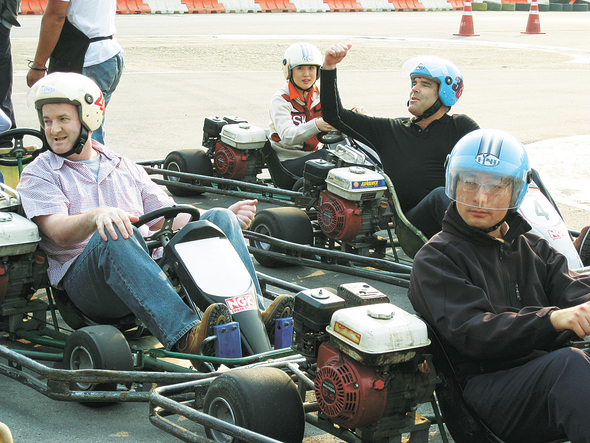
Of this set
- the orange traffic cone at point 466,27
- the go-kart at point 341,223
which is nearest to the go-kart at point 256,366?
the go-kart at point 341,223

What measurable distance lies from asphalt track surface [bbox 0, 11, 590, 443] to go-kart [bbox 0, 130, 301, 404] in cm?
17

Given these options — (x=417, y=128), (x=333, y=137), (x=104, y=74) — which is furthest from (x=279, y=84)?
(x=417, y=128)

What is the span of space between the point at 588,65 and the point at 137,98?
10259 millimetres

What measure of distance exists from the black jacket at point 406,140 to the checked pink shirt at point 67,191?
1.83 m

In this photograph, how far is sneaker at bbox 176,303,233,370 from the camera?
3.24m

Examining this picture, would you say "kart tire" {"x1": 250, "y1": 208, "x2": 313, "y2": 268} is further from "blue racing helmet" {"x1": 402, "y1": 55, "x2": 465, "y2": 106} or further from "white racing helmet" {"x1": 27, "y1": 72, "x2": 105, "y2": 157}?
"white racing helmet" {"x1": 27, "y1": 72, "x2": 105, "y2": 157}

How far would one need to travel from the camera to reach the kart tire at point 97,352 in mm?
3203

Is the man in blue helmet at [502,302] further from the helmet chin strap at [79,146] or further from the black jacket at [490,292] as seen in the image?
the helmet chin strap at [79,146]

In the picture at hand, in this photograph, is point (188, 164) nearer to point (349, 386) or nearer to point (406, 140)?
point (406, 140)

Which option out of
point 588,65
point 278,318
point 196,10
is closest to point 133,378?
point 278,318

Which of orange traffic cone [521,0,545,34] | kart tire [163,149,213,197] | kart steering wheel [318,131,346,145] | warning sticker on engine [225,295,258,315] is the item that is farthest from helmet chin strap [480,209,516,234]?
orange traffic cone [521,0,545,34]

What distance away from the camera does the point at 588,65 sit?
1723cm

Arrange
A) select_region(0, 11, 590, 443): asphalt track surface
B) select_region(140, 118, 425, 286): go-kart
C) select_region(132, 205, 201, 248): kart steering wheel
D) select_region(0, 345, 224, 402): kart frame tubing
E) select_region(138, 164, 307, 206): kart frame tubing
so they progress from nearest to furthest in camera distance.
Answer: select_region(0, 345, 224, 402): kart frame tubing, select_region(0, 11, 590, 443): asphalt track surface, select_region(132, 205, 201, 248): kart steering wheel, select_region(140, 118, 425, 286): go-kart, select_region(138, 164, 307, 206): kart frame tubing

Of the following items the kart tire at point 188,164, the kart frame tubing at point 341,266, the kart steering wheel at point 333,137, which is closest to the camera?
the kart frame tubing at point 341,266
